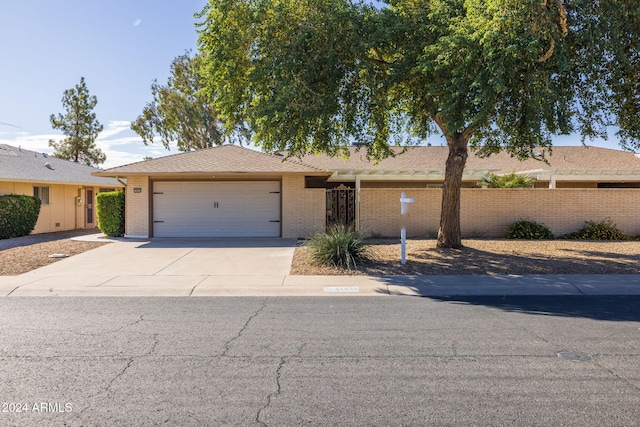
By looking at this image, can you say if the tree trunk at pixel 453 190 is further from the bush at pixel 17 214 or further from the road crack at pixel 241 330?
the bush at pixel 17 214

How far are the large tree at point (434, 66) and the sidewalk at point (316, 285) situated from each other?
3585 millimetres

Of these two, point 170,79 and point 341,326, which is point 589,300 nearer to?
point 341,326

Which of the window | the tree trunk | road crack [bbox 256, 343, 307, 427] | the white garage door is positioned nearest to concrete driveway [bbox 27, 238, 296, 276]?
the white garage door

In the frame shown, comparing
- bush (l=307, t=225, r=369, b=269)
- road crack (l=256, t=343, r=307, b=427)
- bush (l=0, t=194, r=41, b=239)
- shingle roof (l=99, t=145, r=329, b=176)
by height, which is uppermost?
shingle roof (l=99, t=145, r=329, b=176)

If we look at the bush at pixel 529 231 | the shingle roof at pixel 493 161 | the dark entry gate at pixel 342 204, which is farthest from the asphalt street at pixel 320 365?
the shingle roof at pixel 493 161

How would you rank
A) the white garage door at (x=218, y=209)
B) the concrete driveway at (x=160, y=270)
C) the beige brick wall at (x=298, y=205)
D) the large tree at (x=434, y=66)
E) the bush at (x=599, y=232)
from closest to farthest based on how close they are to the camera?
the concrete driveway at (x=160, y=270) → the large tree at (x=434, y=66) → the bush at (x=599, y=232) → the beige brick wall at (x=298, y=205) → the white garage door at (x=218, y=209)

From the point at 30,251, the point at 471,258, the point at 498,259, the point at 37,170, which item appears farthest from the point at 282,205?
the point at 37,170

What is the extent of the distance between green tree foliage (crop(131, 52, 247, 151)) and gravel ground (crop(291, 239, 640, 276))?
20695 millimetres

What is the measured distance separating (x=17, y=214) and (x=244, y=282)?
14.4 meters

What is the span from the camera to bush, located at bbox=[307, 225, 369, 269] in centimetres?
1114

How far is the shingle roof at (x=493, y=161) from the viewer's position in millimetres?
24067

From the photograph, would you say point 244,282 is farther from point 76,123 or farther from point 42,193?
point 76,123

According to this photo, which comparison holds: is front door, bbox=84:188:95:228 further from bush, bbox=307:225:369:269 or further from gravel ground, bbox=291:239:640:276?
bush, bbox=307:225:369:269

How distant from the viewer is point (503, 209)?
18.3 m
